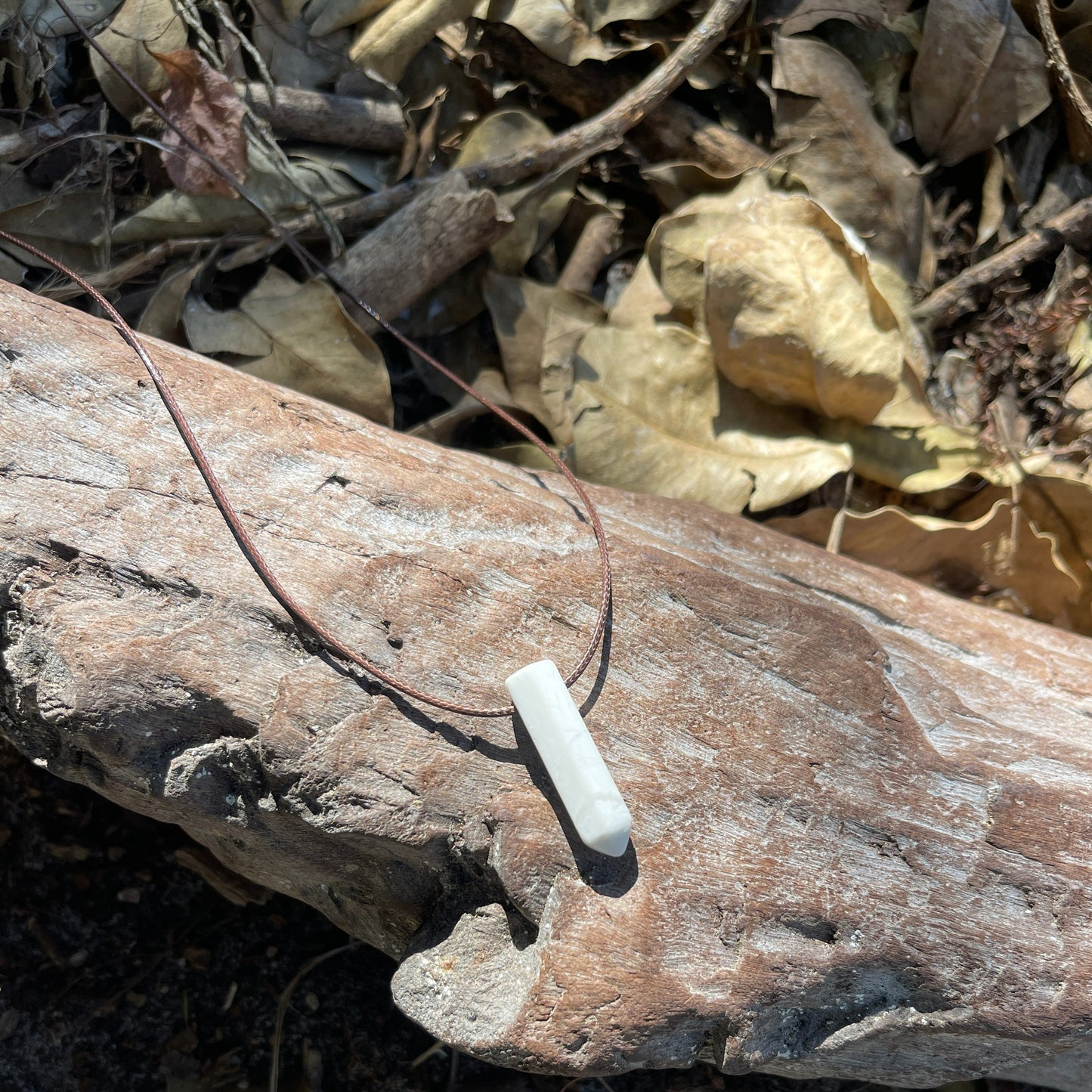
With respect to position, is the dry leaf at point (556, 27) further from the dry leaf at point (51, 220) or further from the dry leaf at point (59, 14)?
the dry leaf at point (51, 220)

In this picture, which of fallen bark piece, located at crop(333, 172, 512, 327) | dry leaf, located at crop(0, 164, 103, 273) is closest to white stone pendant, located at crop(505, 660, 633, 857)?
fallen bark piece, located at crop(333, 172, 512, 327)

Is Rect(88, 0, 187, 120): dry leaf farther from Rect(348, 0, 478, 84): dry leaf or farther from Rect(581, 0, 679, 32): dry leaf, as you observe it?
Rect(581, 0, 679, 32): dry leaf

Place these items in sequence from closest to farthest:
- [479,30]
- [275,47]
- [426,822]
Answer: [426,822]
[275,47]
[479,30]

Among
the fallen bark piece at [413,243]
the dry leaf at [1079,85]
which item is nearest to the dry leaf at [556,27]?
the fallen bark piece at [413,243]

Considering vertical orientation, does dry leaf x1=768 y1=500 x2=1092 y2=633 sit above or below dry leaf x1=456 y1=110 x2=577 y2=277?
below

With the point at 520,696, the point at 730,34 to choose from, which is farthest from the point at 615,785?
the point at 730,34

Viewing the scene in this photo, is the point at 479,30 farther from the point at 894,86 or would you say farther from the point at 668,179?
the point at 894,86
